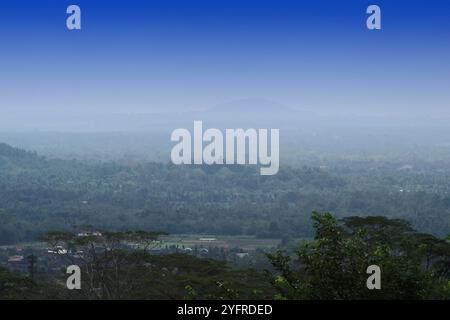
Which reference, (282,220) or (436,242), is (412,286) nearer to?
(436,242)

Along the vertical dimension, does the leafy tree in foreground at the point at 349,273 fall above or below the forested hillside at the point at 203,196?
above

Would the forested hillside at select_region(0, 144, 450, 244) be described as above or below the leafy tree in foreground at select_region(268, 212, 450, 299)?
below

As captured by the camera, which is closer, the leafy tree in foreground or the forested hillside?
the leafy tree in foreground

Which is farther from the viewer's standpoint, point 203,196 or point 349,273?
point 203,196

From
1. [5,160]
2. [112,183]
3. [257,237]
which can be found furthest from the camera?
[5,160]

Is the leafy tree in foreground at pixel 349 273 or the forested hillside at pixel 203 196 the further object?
the forested hillside at pixel 203 196

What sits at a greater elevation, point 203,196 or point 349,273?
point 349,273

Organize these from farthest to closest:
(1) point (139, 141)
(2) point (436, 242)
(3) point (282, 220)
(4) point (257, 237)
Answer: (1) point (139, 141)
(3) point (282, 220)
(4) point (257, 237)
(2) point (436, 242)
